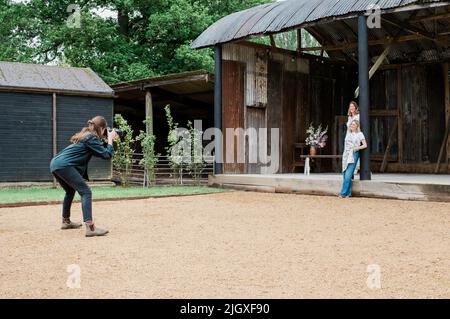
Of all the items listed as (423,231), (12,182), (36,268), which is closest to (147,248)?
(36,268)

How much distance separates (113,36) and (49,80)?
6.74 metres

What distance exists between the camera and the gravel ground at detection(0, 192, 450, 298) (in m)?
3.76

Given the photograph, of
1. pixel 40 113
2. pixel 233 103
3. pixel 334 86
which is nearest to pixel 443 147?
pixel 334 86

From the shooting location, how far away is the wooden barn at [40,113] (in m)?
14.2

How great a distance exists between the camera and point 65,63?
21.0 metres

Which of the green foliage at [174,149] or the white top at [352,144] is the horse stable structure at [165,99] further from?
the white top at [352,144]

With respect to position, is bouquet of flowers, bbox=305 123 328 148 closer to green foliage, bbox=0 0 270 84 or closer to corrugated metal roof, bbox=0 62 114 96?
corrugated metal roof, bbox=0 62 114 96

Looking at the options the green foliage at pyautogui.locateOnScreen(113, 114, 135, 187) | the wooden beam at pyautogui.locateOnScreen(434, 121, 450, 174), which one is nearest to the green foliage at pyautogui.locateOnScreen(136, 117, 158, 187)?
the green foliage at pyautogui.locateOnScreen(113, 114, 135, 187)

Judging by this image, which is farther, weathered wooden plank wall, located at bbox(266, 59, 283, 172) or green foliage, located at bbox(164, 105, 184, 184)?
weathered wooden plank wall, located at bbox(266, 59, 283, 172)

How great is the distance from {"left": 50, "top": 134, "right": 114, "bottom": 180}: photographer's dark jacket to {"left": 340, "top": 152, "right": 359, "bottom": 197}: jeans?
490cm

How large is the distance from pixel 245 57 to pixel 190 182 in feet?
11.7

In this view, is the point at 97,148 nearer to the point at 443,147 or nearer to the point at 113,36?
the point at 443,147

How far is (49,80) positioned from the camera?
15117mm

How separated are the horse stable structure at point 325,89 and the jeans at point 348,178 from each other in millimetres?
848
